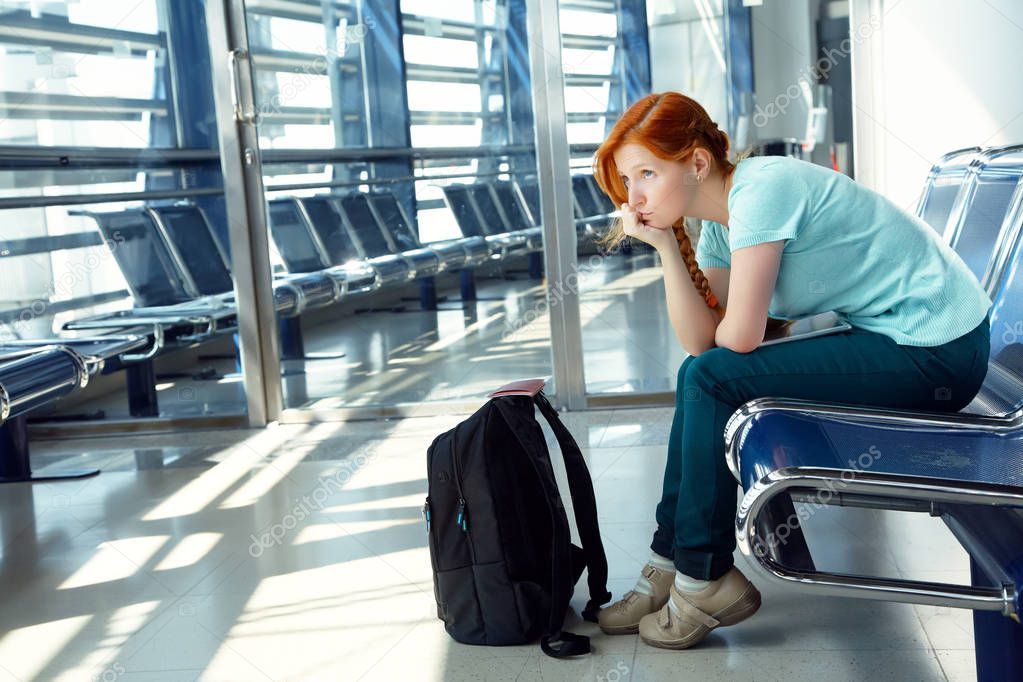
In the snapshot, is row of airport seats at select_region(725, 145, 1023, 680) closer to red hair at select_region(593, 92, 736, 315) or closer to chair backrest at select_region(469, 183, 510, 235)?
red hair at select_region(593, 92, 736, 315)

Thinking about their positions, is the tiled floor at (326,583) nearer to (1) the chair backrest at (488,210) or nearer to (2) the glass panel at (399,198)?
(2) the glass panel at (399,198)

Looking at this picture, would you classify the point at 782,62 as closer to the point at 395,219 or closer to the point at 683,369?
the point at 395,219

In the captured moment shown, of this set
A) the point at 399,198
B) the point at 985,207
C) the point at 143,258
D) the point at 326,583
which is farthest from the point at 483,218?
the point at 985,207

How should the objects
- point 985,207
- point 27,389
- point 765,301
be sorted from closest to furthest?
Answer: point 765,301
point 985,207
point 27,389

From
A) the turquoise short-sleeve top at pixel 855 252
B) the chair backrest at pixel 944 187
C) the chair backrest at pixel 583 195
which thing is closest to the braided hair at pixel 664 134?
the turquoise short-sleeve top at pixel 855 252

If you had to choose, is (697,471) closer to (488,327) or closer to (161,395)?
(488,327)

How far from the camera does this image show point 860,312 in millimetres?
1811

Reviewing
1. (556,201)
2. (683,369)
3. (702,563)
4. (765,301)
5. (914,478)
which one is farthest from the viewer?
(556,201)

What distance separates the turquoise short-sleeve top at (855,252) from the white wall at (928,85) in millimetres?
1944

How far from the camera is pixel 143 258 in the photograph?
426 centimetres

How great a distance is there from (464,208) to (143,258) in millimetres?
1270

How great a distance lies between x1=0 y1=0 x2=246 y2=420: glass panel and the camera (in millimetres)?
4016

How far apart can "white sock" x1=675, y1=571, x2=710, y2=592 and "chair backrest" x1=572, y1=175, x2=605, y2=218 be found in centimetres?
228

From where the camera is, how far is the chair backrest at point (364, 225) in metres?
4.14
